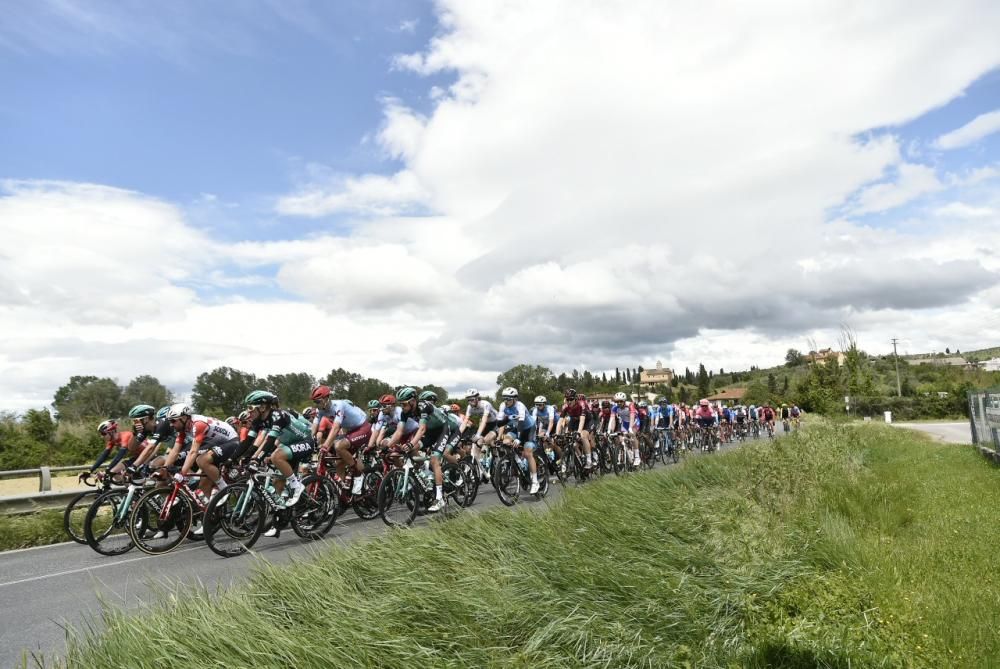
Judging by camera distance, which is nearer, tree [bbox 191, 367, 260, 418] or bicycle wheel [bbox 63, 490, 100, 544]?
bicycle wheel [bbox 63, 490, 100, 544]

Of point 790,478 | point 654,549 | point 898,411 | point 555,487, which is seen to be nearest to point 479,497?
point 555,487

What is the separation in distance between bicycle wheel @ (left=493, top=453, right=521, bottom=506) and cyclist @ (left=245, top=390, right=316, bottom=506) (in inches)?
143

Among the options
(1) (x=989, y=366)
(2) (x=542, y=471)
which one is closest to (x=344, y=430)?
(2) (x=542, y=471)

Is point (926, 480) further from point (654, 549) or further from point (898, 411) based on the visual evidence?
point (898, 411)

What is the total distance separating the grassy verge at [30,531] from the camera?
1034cm

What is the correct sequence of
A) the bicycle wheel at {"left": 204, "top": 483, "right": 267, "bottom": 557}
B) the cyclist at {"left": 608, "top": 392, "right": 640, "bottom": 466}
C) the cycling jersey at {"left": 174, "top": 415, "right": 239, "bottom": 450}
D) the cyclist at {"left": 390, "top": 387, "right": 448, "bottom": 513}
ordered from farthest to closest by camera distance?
the cyclist at {"left": 608, "top": 392, "right": 640, "bottom": 466} → the cyclist at {"left": 390, "top": 387, "right": 448, "bottom": 513} → the cycling jersey at {"left": 174, "top": 415, "right": 239, "bottom": 450} → the bicycle wheel at {"left": 204, "top": 483, "right": 267, "bottom": 557}

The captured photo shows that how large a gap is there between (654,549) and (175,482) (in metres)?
6.54

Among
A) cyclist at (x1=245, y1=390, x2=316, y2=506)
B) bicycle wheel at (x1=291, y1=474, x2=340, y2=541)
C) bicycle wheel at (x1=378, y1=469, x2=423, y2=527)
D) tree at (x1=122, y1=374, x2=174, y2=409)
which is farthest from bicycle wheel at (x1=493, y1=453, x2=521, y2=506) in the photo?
tree at (x1=122, y1=374, x2=174, y2=409)

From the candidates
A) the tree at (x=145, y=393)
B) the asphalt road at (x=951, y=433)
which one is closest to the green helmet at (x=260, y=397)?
the asphalt road at (x=951, y=433)

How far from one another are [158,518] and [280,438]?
2122mm

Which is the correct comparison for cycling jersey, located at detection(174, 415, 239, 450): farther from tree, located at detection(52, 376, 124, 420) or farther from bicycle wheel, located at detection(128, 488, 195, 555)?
tree, located at detection(52, 376, 124, 420)

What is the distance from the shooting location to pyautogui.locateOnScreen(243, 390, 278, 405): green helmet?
8.73m

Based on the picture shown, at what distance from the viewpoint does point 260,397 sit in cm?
876

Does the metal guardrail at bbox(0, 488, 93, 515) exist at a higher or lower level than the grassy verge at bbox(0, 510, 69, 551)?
higher
